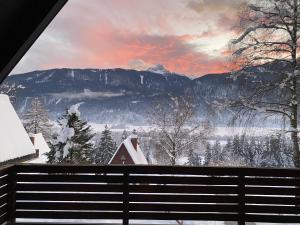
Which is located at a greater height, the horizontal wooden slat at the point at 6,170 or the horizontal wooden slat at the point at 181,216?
the horizontal wooden slat at the point at 6,170

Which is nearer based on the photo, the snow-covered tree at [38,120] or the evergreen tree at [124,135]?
the evergreen tree at [124,135]

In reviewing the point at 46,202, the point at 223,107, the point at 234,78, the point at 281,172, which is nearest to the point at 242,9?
the point at 234,78

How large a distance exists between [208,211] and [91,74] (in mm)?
35981

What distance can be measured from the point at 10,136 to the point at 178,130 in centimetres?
1413

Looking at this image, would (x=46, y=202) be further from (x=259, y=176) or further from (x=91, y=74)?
(x=91, y=74)

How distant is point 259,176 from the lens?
4.55 metres

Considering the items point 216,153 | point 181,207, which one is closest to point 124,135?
point 216,153

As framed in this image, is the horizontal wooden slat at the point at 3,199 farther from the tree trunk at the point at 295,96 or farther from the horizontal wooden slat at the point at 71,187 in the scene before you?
the tree trunk at the point at 295,96

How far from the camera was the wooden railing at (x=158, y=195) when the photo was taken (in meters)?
4.54

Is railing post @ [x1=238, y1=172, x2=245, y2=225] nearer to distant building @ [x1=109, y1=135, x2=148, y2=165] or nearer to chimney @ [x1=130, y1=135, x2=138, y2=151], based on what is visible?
distant building @ [x1=109, y1=135, x2=148, y2=165]

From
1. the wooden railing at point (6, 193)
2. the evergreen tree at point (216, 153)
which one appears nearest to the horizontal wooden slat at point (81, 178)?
the wooden railing at point (6, 193)

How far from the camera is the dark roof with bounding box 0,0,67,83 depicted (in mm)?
3033

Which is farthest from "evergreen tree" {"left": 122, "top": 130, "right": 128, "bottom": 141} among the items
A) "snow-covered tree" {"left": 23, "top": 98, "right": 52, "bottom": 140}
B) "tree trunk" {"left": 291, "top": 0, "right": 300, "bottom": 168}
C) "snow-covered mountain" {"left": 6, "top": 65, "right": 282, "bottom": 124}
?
"tree trunk" {"left": 291, "top": 0, "right": 300, "bottom": 168}

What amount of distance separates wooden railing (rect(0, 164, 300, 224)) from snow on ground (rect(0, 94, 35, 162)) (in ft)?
23.2
